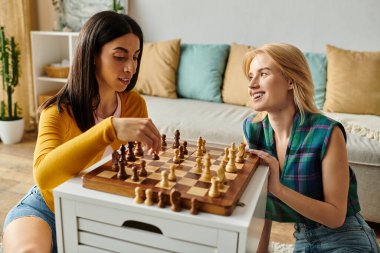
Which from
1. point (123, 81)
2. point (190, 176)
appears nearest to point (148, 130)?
point (190, 176)

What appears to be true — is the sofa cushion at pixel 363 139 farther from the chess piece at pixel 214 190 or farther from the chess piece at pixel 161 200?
the chess piece at pixel 161 200

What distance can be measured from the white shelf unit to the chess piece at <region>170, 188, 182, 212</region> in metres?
3.13

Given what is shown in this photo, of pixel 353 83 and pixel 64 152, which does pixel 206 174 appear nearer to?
pixel 64 152

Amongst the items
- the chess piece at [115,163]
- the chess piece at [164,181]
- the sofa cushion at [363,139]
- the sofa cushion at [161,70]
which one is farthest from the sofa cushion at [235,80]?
the chess piece at [164,181]

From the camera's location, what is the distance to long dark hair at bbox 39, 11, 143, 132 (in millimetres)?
1386

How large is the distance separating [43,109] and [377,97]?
244cm

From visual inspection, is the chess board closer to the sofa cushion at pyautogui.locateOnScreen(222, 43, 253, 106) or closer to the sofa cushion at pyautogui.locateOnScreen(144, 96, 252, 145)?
the sofa cushion at pyautogui.locateOnScreen(144, 96, 252, 145)

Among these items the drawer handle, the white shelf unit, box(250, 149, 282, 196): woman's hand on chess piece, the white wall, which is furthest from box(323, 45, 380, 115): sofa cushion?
the white shelf unit

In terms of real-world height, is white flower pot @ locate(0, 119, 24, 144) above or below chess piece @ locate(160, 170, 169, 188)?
below

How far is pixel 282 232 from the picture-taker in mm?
2201

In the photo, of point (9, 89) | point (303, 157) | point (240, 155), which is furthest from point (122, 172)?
point (9, 89)

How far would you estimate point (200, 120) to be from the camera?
2656mm

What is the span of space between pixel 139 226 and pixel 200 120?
5.60 ft

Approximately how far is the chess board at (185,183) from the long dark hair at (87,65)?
14.2 inches
